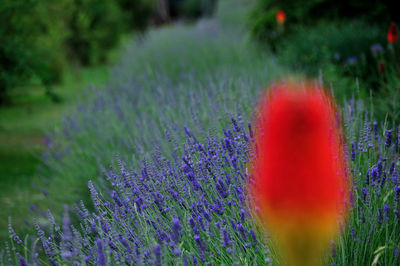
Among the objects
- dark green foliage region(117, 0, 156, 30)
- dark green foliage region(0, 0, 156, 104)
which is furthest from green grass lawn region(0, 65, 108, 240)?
dark green foliage region(117, 0, 156, 30)

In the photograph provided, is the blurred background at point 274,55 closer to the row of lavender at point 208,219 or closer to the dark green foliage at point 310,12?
the dark green foliage at point 310,12

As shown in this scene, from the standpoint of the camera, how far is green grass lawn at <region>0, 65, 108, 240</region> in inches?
153

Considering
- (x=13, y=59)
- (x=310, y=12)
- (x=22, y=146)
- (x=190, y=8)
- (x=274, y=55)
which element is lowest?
(x=22, y=146)

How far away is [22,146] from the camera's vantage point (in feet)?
23.2

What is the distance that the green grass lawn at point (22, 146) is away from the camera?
3896mm

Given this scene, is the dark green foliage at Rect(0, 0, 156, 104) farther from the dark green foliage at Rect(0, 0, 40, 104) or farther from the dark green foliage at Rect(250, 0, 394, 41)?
the dark green foliage at Rect(250, 0, 394, 41)

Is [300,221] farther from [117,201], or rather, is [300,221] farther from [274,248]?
[117,201]

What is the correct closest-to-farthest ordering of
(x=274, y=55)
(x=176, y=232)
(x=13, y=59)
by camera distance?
1. (x=176, y=232)
2. (x=13, y=59)
3. (x=274, y=55)

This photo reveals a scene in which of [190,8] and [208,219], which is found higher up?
[208,219]

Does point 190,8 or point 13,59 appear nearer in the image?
point 13,59

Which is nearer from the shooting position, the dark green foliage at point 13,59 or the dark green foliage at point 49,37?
the dark green foliage at point 13,59

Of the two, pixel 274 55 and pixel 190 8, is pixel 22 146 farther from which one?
pixel 190 8

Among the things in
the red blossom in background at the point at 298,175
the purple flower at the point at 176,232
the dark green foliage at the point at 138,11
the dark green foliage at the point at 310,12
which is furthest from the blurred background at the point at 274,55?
the dark green foliage at the point at 138,11

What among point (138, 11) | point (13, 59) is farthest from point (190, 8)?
point (13, 59)
